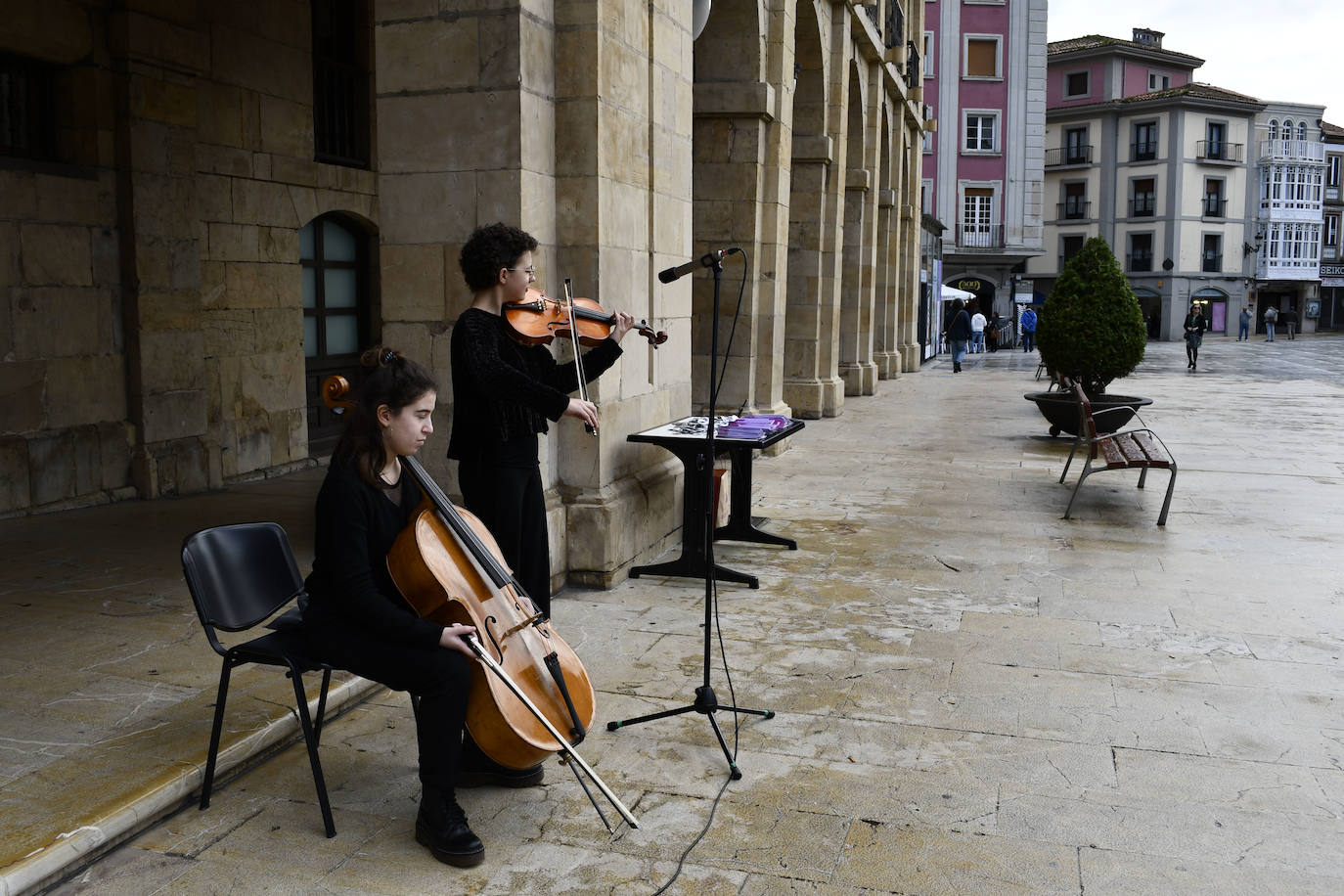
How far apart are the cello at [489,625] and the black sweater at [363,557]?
0.08m

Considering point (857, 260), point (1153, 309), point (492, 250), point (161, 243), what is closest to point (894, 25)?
point (857, 260)

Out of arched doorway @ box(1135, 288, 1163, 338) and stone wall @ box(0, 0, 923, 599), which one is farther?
arched doorway @ box(1135, 288, 1163, 338)

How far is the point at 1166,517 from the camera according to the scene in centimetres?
868

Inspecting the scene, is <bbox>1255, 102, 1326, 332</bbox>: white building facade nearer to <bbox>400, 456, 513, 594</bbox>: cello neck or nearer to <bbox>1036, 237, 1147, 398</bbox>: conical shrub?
<bbox>1036, 237, 1147, 398</bbox>: conical shrub

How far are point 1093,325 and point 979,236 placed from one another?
118 feet

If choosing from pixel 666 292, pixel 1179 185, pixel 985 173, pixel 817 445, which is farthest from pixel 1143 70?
pixel 666 292

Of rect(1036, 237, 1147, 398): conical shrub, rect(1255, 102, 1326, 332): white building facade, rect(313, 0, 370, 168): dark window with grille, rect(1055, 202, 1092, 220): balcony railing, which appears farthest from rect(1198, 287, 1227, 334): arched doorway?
rect(313, 0, 370, 168): dark window with grille

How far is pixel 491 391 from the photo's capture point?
14.1 feet

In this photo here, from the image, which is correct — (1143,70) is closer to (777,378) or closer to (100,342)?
(777,378)

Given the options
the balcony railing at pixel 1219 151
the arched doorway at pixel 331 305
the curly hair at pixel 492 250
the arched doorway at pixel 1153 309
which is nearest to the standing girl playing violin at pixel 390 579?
the curly hair at pixel 492 250

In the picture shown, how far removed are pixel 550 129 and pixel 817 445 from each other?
716cm

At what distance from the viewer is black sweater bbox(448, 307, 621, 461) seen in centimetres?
430

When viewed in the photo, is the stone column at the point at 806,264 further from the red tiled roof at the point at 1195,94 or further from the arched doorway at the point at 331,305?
the red tiled roof at the point at 1195,94

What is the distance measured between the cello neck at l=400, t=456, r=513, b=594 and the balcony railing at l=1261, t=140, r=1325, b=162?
204 ft
